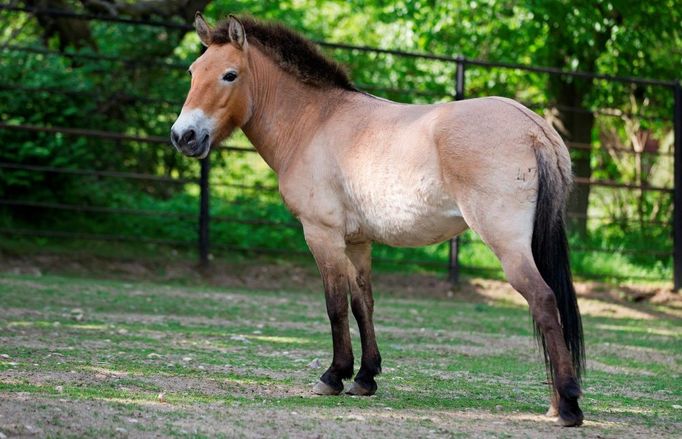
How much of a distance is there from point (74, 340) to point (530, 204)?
3.55 meters

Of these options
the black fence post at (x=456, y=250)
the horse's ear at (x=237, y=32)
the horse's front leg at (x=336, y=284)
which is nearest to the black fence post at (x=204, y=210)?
the black fence post at (x=456, y=250)

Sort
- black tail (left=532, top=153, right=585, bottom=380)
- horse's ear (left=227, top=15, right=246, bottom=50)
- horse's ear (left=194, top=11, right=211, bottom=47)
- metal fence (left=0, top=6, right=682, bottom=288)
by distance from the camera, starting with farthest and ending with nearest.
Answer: metal fence (left=0, top=6, right=682, bottom=288) → horse's ear (left=194, top=11, right=211, bottom=47) → horse's ear (left=227, top=15, right=246, bottom=50) → black tail (left=532, top=153, right=585, bottom=380)

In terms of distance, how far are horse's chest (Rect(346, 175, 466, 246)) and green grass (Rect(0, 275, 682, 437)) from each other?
34.8 inches

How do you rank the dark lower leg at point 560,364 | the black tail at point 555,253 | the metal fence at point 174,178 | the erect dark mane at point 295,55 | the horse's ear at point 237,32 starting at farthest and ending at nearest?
the metal fence at point 174,178 < the erect dark mane at point 295,55 < the horse's ear at point 237,32 < the black tail at point 555,253 < the dark lower leg at point 560,364

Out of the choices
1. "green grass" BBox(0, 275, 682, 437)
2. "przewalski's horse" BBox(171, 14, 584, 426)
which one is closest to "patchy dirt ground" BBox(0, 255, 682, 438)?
"green grass" BBox(0, 275, 682, 437)

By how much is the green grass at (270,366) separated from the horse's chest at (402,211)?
34.8 inches

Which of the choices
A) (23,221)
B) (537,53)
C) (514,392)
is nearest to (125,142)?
(23,221)

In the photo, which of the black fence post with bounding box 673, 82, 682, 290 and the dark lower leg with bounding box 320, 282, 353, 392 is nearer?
the dark lower leg with bounding box 320, 282, 353, 392

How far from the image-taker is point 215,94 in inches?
217

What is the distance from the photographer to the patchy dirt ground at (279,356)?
4324mm

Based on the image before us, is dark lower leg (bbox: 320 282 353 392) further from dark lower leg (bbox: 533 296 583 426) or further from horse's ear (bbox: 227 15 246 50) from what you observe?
horse's ear (bbox: 227 15 246 50)

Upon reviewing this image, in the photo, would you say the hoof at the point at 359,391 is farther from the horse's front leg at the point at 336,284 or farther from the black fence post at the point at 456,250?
the black fence post at the point at 456,250

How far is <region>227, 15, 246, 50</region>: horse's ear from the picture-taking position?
5.54 meters

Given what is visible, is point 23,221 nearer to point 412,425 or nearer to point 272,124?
point 272,124
